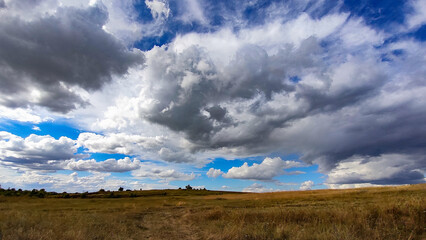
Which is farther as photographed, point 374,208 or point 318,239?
point 374,208

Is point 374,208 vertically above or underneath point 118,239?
above

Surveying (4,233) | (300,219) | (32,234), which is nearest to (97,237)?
(32,234)

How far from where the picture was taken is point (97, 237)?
12172 mm

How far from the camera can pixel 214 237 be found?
472 inches

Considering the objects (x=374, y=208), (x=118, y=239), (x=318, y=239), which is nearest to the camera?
(x=318, y=239)

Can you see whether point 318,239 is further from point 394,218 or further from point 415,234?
point 394,218

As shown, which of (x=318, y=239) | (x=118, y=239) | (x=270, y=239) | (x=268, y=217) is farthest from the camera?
(x=268, y=217)

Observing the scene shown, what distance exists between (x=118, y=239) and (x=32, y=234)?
367 cm

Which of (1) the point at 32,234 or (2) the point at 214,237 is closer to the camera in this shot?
(1) the point at 32,234

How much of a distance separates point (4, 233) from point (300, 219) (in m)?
16.7

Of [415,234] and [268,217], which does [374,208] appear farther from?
[268,217]

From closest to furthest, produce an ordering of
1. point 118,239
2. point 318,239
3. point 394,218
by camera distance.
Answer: point 318,239, point 118,239, point 394,218

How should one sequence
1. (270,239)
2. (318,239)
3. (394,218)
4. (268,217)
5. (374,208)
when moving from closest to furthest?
(318,239), (270,239), (394,218), (374,208), (268,217)

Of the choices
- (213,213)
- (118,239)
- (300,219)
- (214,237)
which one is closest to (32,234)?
(118,239)
